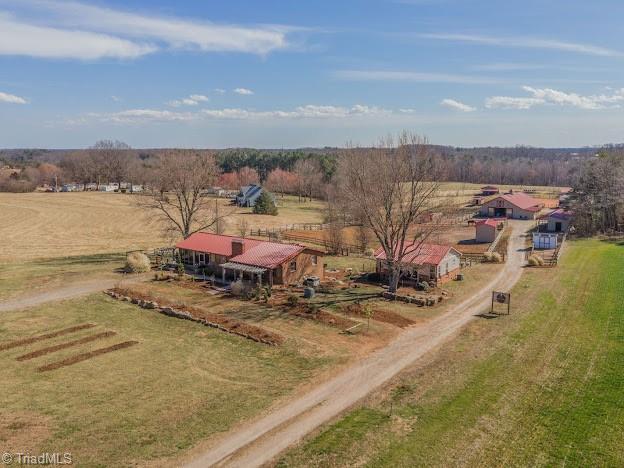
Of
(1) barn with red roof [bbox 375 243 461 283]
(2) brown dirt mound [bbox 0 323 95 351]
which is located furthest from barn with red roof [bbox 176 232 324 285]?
(2) brown dirt mound [bbox 0 323 95 351]

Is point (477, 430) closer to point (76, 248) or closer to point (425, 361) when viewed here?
point (425, 361)

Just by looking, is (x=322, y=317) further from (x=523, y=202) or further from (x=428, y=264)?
(x=523, y=202)

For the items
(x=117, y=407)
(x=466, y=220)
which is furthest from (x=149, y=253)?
(x=466, y=220)

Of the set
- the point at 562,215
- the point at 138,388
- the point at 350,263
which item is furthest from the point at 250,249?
the point at 562,215

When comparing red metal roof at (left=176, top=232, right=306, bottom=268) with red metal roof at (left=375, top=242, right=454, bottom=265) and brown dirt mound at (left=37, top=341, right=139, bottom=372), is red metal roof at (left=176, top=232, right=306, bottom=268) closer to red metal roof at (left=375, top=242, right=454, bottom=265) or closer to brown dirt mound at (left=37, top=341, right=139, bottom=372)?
red metal roof at (left=375, top=242, right=454, bottom=265)

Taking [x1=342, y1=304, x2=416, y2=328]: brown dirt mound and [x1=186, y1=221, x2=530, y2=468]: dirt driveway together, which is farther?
[x1=342, y1=304, x2=416, y2=328]: brown dirt mound

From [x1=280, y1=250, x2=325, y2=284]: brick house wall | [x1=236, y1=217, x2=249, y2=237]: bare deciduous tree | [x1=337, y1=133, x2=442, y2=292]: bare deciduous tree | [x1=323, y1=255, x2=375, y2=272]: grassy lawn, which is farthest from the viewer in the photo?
[x1=236, y1=217, x2=249, y2=237]: bare deciduous tree

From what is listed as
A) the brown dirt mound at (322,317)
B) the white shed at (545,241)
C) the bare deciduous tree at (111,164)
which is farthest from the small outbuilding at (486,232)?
the bare deciduous tree at (111,164)

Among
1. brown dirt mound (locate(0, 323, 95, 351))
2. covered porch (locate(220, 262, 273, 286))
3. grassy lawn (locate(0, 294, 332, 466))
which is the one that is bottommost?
grassy lawn (locate(0, 294, 332, 466))
